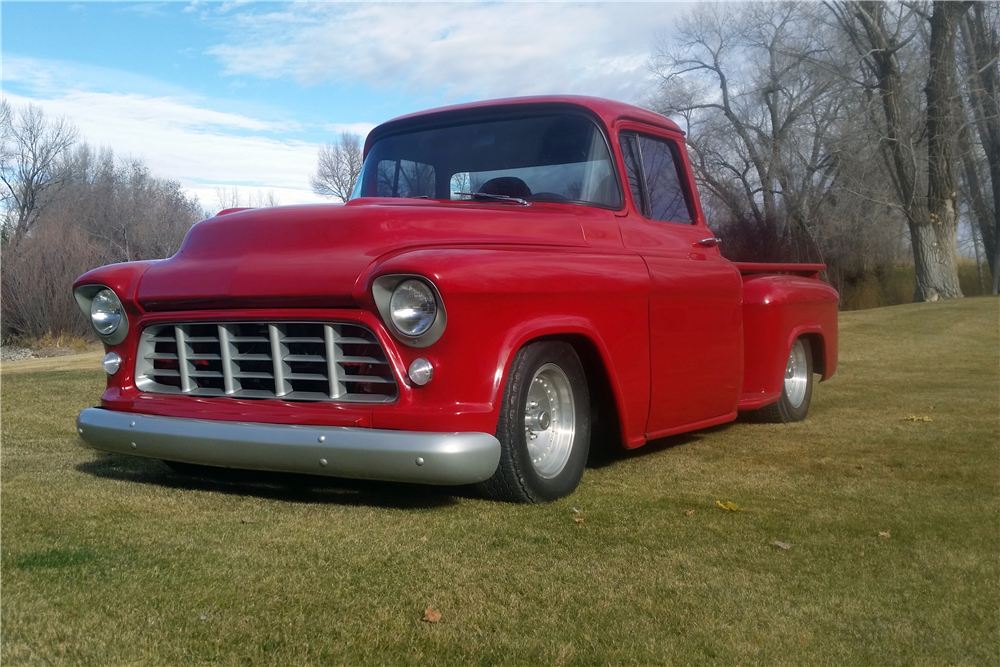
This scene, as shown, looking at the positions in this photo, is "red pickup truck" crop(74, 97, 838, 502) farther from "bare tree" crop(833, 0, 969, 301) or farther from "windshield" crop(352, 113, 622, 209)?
"bare tree" crop(833, 0, 969, 301)

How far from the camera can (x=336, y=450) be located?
377 centimetres

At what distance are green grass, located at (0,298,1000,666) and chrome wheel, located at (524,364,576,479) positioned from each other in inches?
9.6

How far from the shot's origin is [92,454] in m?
5.57

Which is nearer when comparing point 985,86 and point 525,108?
point 525,108

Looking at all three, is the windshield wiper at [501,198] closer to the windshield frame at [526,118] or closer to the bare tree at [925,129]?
the windshield frame at [526,118]

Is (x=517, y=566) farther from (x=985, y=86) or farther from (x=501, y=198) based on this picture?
(x=985, y=86)

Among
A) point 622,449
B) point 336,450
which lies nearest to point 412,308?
point 336,450

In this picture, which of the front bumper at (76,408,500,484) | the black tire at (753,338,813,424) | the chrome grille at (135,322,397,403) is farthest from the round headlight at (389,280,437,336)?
the black tire at (753,338,813,424)

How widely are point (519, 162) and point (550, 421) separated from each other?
5.00 ft

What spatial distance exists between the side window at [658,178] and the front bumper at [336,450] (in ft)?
7.20

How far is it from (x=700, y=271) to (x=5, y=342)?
82.6ft

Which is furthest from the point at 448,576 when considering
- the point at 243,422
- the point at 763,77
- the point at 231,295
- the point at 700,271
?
the point at 763,77

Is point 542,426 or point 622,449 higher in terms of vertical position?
point 542,426

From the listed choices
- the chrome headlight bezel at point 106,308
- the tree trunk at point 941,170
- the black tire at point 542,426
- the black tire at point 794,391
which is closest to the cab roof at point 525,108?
the black tire at point 542,426
